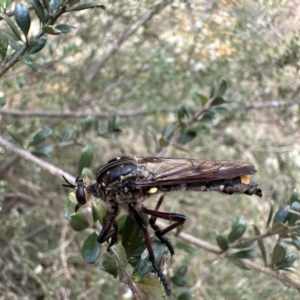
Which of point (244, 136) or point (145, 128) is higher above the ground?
point (145, 128)

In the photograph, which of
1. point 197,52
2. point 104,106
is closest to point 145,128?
point 104,106

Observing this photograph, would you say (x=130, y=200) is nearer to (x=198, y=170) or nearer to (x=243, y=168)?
(x=198, y=170)

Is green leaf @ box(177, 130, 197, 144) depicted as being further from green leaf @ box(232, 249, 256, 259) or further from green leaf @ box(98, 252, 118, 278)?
green leaf @ box(98, 252, 118, 278)

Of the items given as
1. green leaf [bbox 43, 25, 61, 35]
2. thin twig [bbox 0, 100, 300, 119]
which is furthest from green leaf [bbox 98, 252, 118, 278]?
thin twig [bbox 0, 100, 300, 119]

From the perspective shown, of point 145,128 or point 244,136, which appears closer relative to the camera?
point 145,128

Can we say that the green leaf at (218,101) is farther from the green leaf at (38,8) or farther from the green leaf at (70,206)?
the green leaf at (38,8)
